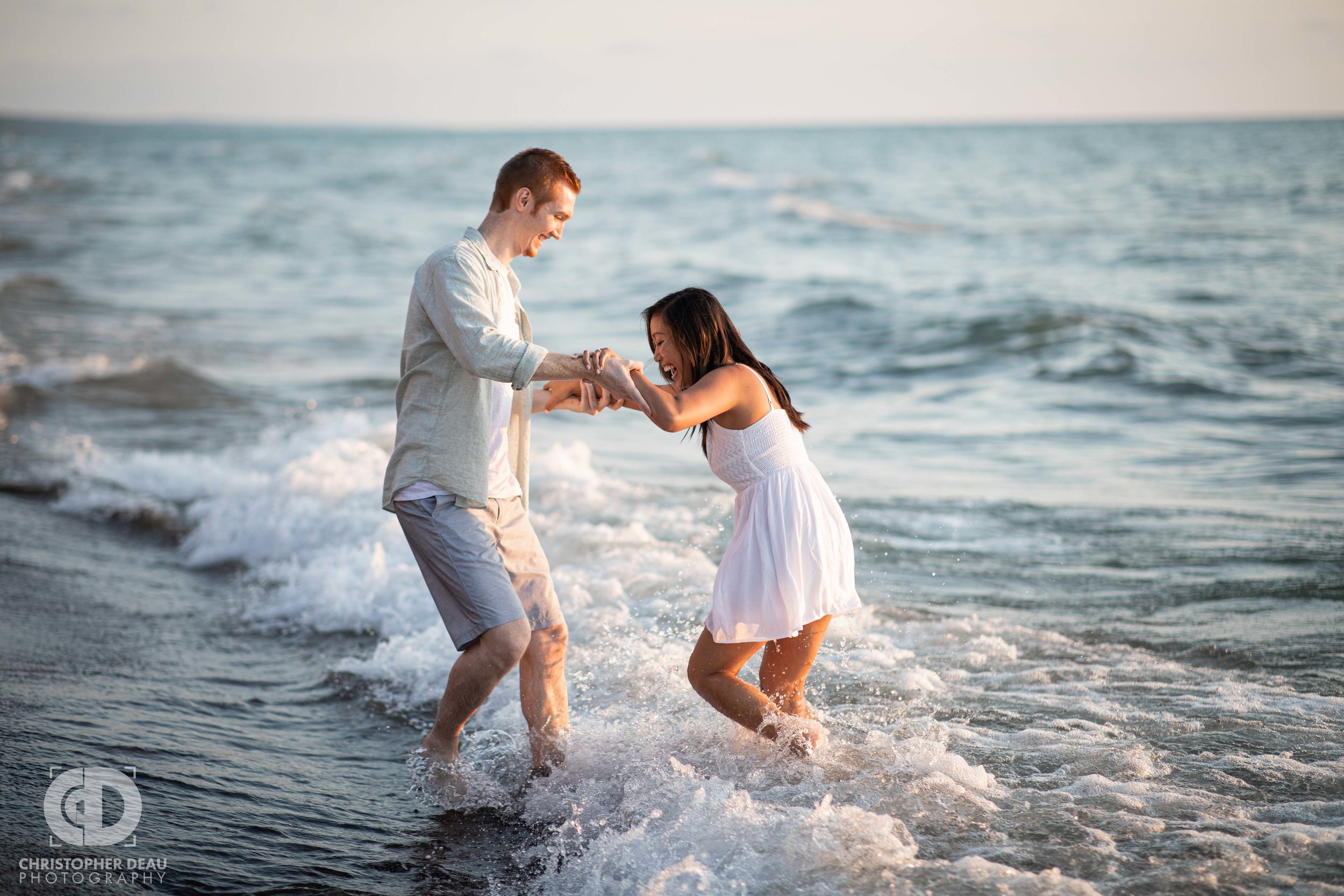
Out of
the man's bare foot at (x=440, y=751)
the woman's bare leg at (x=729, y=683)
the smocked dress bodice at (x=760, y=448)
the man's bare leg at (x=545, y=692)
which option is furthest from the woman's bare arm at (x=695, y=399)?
the man's bare foot at (x=440, y=751)

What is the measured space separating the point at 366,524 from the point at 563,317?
37.7ft

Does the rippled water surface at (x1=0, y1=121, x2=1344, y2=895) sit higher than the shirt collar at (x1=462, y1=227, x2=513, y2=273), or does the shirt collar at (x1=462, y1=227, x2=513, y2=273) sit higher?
the shirt collar at (x1=462, y1=227, x2=513, y2=273)

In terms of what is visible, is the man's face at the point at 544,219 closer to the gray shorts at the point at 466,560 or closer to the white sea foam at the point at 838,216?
the gray shorts at the point at 466,560

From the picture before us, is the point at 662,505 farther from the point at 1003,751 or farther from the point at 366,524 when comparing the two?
the point at 1003,751

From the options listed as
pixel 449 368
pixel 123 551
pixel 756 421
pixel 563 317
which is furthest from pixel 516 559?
pixel 563 317

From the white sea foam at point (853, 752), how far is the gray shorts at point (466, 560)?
0.80 meters

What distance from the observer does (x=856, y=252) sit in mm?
24969

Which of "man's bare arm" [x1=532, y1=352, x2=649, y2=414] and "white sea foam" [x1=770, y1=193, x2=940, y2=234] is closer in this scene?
"man's bare arm" [x1=532, y1=352, x2=649, y2=414]

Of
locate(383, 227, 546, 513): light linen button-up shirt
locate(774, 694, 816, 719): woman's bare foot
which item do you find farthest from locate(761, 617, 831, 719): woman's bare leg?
locate(383, 227, 546, 513): light linen button-up shirt

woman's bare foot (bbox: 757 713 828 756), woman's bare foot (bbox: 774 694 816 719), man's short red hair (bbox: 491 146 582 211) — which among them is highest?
man's short red hair (bbox: 491 146 582 211)

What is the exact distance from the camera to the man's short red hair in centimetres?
382

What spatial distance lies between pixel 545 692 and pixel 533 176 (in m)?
2.02

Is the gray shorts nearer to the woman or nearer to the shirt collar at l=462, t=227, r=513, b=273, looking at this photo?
the woman

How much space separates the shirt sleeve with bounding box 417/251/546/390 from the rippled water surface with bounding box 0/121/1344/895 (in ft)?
5.57
